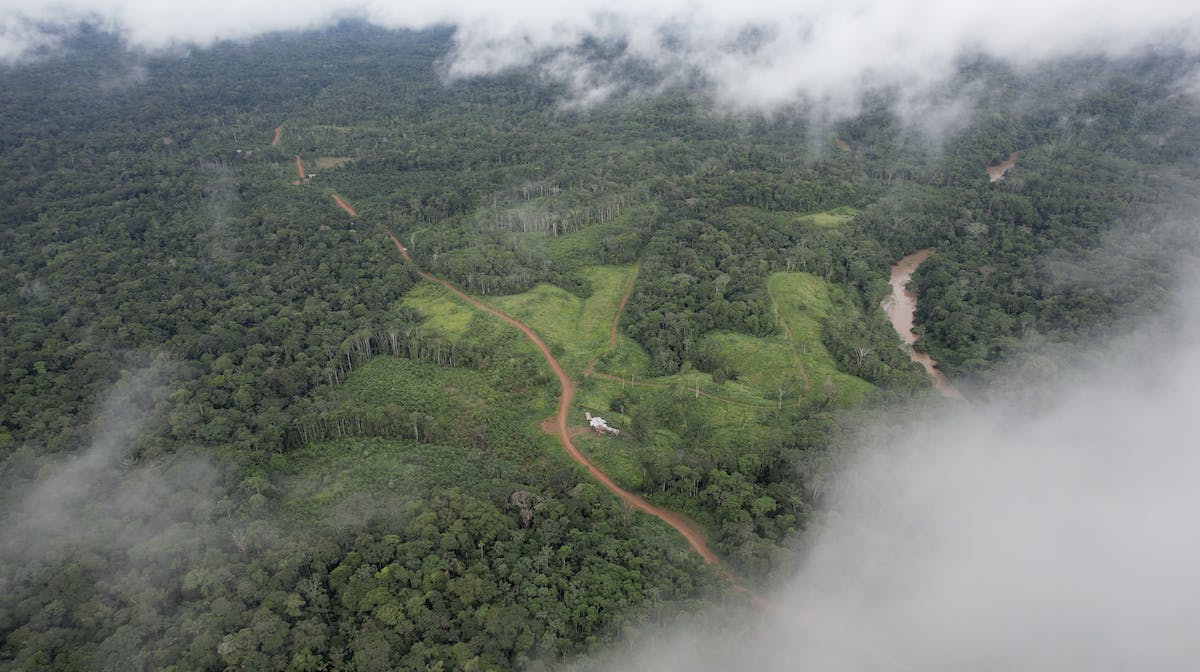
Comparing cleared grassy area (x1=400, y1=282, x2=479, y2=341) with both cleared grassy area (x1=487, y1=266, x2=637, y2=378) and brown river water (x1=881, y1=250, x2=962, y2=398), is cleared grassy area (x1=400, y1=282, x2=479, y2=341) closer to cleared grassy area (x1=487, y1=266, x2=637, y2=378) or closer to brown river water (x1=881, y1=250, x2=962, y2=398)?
cleared grassy area (x1=487, y1=266, x2=637, y2=378)

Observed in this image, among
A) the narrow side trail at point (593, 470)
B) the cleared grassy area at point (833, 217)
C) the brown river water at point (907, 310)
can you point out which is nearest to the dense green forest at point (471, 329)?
the narrow side trail at point (593, 470)

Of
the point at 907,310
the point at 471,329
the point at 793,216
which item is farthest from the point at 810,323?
the point at 471,329

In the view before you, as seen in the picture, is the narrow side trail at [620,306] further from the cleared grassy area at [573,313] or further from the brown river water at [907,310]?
the brown river water at [907,310]

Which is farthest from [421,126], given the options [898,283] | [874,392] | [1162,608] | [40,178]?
[1162,608]

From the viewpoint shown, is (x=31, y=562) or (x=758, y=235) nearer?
(x=31, y=562)

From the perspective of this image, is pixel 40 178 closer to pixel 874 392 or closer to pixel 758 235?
pixel 758 235
